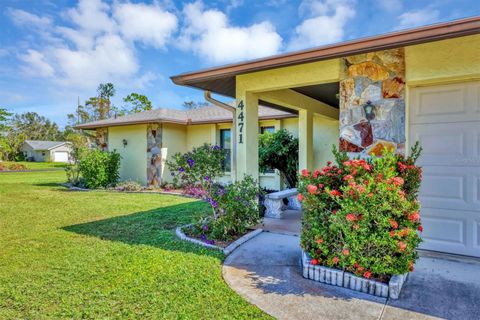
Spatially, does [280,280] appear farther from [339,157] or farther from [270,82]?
[270,82]

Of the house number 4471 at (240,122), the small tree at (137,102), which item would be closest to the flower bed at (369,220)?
the house number 4471 at (240,122)

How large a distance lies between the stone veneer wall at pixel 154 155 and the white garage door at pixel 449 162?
11.0m

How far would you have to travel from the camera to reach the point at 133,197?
35.6 feet

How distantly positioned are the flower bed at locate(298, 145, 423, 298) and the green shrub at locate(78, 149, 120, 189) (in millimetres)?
11955

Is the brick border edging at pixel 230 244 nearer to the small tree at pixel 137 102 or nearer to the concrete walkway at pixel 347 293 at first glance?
the concrete walkway at pixel 347 293

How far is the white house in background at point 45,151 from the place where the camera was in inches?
1998

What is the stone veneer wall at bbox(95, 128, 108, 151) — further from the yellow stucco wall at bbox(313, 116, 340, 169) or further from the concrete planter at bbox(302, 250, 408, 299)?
the concrete planter at bbox(302, 250, 408, 299)

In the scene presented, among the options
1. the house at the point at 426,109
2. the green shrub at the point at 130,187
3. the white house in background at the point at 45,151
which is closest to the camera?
the house at the point at 426,109

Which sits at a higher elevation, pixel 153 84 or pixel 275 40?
pixel 153 84

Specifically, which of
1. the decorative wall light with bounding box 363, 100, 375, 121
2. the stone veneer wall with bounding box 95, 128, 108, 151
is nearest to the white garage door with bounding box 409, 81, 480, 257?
the decorative wall light with bounding box 363, 100, 375, 121

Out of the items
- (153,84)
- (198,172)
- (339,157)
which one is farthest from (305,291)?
(153,84)

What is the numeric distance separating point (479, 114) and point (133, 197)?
1024 cm

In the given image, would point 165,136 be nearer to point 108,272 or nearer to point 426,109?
point 108,272

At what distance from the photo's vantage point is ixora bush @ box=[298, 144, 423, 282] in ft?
10.4
